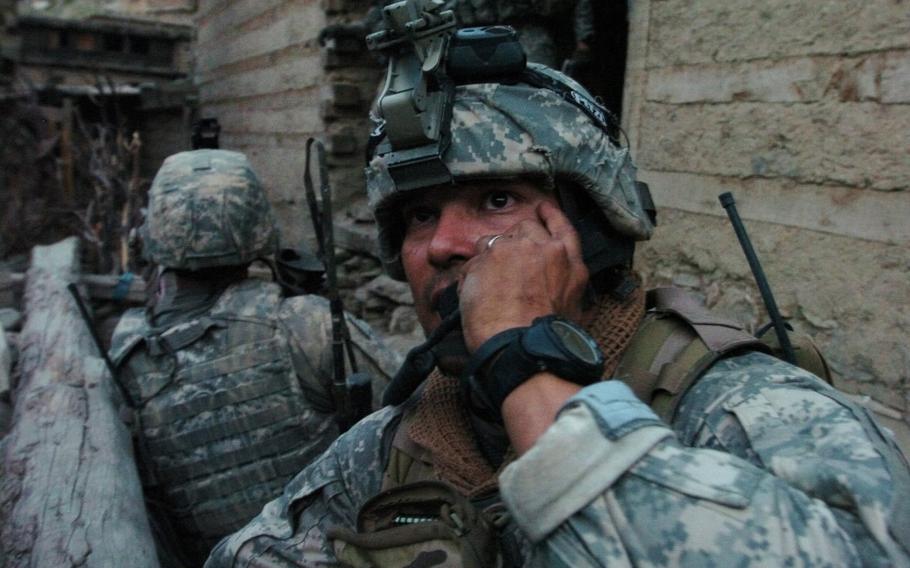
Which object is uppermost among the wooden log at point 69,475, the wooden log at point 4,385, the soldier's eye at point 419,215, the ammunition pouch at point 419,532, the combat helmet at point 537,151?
the combat helmet at point 537,151

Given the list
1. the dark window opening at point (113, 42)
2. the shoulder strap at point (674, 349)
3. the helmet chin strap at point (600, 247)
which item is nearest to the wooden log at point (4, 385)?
the helmet chin strap at point (600, 247)

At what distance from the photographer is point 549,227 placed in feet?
4.30

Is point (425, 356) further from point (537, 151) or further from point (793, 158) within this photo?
point (793, 158)

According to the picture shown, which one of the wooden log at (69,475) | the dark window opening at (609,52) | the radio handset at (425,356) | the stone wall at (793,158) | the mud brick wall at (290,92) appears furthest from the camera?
the mud brick wall at (290,92)

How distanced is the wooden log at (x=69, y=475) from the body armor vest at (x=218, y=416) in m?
0.17

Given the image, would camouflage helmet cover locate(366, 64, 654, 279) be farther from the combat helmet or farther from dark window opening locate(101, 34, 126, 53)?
dark window opening locate(101, 34, 126, 53)

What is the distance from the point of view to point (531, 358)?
100 centimetres

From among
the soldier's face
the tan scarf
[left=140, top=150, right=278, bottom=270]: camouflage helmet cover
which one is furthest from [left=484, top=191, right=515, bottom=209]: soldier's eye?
[left=140, top=150, right=278, bottom=270]: camouflage helmet cover

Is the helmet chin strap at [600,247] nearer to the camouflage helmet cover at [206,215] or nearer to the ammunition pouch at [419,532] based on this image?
the ammunition pouch at [419,532]

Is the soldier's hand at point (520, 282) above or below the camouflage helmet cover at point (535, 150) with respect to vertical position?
below

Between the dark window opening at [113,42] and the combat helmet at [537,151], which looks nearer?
the combat helmet at [537,151]

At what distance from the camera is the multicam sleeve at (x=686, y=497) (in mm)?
844

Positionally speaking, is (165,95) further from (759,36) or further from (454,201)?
(454,201)

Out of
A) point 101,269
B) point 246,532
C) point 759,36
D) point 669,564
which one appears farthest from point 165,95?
point 669,564
